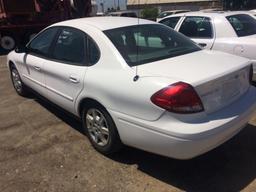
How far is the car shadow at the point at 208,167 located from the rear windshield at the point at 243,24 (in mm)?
2667

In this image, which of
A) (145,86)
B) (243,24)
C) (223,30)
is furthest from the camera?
(243,24)

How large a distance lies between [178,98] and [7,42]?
497 inches

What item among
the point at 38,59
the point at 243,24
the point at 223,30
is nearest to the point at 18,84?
the point at 38,59

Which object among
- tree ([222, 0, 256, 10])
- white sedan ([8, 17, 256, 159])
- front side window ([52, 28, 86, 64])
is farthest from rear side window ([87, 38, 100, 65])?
tree ([222, 0, 256, 10])

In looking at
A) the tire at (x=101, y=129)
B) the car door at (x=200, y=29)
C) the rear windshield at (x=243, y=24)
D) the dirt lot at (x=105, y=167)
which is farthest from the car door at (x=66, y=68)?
the rear windshield at (x=243, y=24)

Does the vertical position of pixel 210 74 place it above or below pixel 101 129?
above

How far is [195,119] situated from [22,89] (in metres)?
4.09

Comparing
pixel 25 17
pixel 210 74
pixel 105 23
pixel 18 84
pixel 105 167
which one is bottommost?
pixel 105 167

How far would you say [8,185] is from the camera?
12.1ft

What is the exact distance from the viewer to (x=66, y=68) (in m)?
4.46

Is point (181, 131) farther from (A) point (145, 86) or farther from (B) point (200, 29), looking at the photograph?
(B) point (200, 29)

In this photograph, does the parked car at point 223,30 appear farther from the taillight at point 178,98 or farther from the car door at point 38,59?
the taillight at point 178,98

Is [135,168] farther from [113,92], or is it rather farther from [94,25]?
[94,25]

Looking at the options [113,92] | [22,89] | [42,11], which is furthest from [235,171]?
[42,11]
